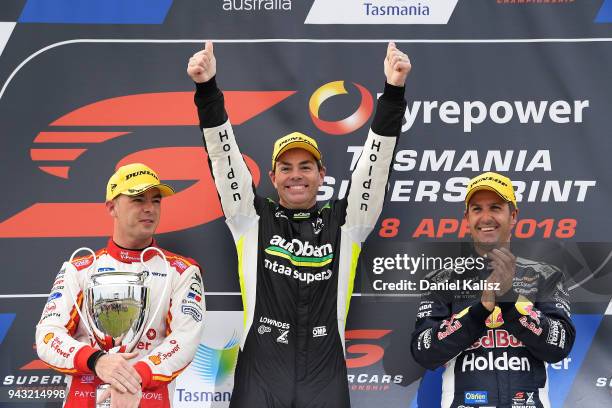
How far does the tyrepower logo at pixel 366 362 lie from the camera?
3.88 meters

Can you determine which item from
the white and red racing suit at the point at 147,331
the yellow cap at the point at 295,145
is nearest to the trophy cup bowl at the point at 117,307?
the white and red racing suit at the point at 147,331

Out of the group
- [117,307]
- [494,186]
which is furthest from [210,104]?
[494,186]

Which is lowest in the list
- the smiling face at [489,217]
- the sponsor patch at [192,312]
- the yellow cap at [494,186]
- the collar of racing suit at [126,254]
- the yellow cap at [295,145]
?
the sponsor patch at [192,312]

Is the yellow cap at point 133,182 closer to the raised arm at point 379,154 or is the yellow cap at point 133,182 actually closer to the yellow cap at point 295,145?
the yellow cap at point 295,145

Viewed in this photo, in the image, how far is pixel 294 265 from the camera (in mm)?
3412

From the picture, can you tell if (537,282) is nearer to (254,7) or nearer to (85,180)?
(254,7)

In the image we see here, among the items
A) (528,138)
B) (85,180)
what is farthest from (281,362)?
(528,138)

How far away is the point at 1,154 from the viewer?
156 inches

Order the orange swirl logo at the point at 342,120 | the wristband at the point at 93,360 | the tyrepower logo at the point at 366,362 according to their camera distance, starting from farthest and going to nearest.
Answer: the orange swirl logo at the point at 342,120 → the tyrepower logo at the point at 366,362 → the wristband at the point at 93,360

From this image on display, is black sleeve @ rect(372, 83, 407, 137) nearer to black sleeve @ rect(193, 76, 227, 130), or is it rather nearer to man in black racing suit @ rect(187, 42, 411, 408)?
man in black racing suit @ rect(187, 42, 411, 408)

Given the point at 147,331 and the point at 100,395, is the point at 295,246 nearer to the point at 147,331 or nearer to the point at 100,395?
the point at 147,331

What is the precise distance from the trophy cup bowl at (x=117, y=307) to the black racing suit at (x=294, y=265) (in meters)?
0.57

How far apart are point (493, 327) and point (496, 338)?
0.15ft

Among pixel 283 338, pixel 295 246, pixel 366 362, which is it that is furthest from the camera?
pixel 366 362
